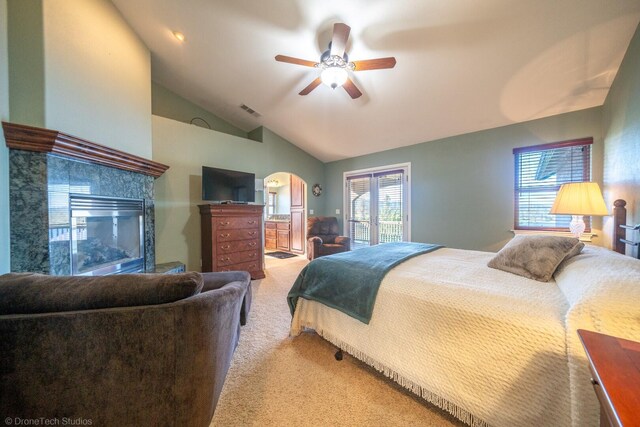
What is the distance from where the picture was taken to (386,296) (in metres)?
1.45

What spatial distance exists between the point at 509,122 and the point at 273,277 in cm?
428

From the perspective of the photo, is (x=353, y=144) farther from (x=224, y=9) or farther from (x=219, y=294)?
(x=219, y=294)

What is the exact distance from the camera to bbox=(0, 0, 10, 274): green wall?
1590 millimetres

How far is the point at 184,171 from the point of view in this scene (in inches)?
141

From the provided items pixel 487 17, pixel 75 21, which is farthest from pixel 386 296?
pixel 75 21

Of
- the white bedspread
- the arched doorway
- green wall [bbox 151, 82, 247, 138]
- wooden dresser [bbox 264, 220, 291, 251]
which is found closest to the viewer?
the white bedspread

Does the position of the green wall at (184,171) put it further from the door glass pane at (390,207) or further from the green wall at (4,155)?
the door glass pane at (390,207)

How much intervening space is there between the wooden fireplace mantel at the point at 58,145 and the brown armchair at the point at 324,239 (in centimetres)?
321

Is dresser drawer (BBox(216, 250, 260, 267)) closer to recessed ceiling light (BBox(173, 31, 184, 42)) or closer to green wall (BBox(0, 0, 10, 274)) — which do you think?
green wall (BBox(0, 0, 10, 274))

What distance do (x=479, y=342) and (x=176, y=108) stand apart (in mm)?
5104

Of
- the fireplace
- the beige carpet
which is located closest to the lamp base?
the beige carpet

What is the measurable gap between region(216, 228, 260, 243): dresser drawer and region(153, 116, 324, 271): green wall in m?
0.60

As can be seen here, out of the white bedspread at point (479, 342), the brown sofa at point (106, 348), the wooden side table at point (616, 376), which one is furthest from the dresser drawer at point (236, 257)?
the wooden side table at point (616, 376)

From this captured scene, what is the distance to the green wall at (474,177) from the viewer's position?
283 cm
